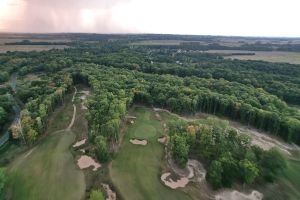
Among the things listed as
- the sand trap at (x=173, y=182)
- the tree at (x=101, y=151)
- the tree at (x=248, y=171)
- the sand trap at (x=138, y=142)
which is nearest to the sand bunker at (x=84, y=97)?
the sand trap at (x=138, y=142)

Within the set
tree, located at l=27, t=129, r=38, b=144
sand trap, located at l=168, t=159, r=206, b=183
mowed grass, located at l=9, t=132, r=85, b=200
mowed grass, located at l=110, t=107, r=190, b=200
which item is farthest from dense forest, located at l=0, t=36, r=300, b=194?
mowed grass, located at l=9, t=132, r=85, b=200

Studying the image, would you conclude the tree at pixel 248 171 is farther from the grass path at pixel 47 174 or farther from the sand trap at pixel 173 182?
the grass path at pixel 47 174

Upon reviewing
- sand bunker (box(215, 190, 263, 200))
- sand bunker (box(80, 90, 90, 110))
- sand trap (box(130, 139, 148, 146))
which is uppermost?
sand bunker (box(80, 90, 90, 110))

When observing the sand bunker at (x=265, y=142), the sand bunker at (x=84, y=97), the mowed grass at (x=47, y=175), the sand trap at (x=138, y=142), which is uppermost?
the sand bunker at (x=84, y=97)

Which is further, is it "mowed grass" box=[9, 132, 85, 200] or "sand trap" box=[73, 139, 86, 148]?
"sand trap" box=[73, 139, 86, 148]

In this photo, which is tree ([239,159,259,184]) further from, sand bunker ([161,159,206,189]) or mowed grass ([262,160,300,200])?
sand bunker ([161,159,206,189])

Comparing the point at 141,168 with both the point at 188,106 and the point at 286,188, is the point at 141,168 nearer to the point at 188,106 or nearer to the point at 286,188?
the point at 286,188

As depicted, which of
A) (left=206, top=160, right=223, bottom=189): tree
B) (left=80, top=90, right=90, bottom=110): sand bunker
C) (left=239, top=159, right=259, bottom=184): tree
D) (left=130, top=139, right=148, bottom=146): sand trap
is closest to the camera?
(left=239, top=159, right=259, bottom=184): tree

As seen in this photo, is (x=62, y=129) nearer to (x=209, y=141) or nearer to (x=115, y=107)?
(x=115, y=107)
